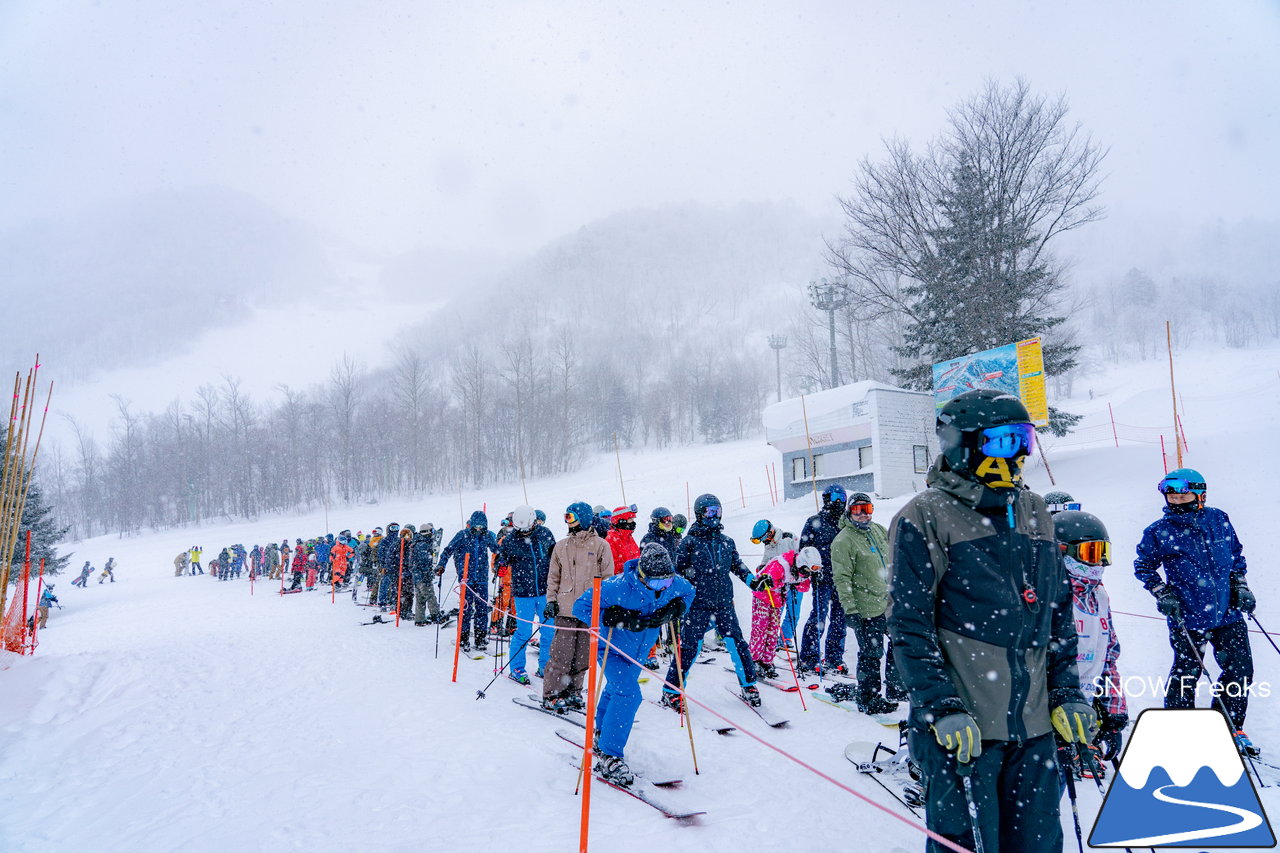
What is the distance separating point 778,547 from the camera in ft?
26.0

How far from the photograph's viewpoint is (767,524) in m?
7.40

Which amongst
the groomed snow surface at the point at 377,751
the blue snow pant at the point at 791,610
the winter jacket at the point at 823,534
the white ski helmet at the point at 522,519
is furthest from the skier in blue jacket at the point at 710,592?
the white ski helmet at the point at 522,519

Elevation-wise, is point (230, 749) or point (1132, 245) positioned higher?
point (1132, 245)

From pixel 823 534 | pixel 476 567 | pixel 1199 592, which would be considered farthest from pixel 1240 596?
pixel 476 567

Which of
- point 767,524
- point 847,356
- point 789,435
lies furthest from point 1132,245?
point 767,524

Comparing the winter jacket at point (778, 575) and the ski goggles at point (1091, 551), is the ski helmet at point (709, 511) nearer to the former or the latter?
the winter jacket at point (778, 575)

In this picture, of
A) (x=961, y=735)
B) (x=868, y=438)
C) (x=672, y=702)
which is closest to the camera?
(x=961, y=735)

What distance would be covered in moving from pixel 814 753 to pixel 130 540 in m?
62.5

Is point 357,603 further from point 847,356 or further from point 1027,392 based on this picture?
point 847,356

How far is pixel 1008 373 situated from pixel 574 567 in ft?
49.4

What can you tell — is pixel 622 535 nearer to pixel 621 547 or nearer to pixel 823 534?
pixel 621 547

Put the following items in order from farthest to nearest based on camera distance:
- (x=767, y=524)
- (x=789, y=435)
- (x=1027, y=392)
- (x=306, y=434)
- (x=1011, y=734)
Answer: (x=306, y=434)
(x=789, y=435)
(x=1027, y=392)
(x=767, y=524)
(x=1011, y=734)

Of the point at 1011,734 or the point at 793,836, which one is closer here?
the point at 1011,734

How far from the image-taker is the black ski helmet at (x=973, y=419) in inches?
85.6
